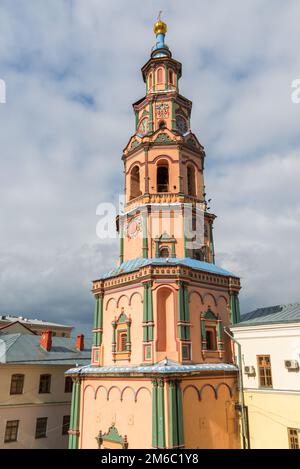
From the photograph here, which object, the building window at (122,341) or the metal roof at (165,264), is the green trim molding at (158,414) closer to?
the building window at (122,341)

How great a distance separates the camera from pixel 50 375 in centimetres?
2723

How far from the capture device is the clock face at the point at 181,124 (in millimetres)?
24766

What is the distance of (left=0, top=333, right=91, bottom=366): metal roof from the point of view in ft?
85.4

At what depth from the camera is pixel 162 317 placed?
18562mm

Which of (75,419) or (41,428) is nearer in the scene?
(75,419)

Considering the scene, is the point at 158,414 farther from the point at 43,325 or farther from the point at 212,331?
the point at 43,325

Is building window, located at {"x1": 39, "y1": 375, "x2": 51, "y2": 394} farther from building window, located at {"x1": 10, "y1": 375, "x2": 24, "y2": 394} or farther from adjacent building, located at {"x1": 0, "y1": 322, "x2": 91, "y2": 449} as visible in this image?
building window, located at {"x1": 10, "y1": 375, "x2": 24, "y2": 394}

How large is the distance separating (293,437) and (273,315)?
A: 5.74 m

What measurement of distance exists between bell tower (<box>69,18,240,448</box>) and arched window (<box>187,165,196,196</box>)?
68mm

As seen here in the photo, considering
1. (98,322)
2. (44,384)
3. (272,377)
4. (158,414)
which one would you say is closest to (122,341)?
(98,322)

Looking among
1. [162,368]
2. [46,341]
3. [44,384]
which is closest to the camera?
[162,368]

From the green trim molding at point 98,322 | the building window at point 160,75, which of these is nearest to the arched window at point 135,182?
the building window at point 160,75
